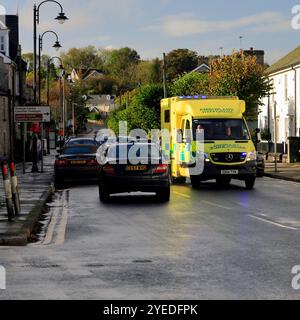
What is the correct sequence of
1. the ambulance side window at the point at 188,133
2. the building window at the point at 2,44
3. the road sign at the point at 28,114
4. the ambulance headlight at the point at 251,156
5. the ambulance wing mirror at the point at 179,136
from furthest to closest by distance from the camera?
the building window at the point at 2,44 < the road sign at the point at 28,114 < the ambulance wing mirror at the point at 179,136 < the ambulance side window at the point at 188,133 < the ambulance headlight at the point at 251,156

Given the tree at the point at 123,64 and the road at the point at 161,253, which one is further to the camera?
the tree at the point at 123,64

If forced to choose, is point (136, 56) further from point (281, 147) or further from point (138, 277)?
point (138, 277)

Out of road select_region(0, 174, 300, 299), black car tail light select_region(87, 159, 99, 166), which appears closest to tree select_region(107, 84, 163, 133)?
black car tail light select_region(87, 159, 99, 166)

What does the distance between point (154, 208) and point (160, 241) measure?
20.3 feet

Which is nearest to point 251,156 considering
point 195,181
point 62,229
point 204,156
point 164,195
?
point 204,156

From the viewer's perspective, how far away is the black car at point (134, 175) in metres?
21.2

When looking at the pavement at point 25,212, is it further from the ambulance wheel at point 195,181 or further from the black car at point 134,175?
the ambulance wheel at point 195,181

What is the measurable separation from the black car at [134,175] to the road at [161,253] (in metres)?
0.73

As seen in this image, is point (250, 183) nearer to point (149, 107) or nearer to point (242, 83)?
point (242, 83)

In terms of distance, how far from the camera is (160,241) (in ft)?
43.3

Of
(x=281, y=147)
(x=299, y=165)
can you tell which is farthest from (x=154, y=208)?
(x=281, y=147)

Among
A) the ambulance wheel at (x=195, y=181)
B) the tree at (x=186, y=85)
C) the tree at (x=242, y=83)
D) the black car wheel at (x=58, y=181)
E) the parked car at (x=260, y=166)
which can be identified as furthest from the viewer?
the tree at (x=186, y=85)

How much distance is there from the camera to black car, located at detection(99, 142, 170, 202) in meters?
21.2

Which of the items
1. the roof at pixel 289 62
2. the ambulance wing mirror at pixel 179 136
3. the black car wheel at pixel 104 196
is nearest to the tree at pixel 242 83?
the roof at pixel 289 62
